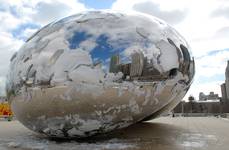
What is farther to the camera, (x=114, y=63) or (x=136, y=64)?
(x=136, y=64)

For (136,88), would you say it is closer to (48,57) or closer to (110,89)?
(110,89)

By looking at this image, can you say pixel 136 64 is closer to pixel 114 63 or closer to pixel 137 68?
pixel 137 68

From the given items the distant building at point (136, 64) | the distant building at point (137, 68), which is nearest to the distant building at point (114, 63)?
the distant building at point (137, 68)

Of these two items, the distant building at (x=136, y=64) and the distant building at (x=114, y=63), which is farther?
the distant building at (x=136, y=64)

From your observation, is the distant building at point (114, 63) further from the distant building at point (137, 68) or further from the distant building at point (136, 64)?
the distant building at point (136, 64)

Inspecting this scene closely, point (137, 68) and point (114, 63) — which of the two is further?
point (137, 68)

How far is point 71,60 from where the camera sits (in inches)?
338

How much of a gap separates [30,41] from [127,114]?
3156 millimetres

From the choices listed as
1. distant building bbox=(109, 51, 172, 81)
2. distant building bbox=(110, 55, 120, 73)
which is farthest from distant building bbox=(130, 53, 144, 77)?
distant building bbox=(110, 55, 120, 73)

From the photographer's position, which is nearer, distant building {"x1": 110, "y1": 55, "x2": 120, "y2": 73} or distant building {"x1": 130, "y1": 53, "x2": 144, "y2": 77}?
distant building {"x1": 110, "y1": 55, "x2": 120, "y2": 73}

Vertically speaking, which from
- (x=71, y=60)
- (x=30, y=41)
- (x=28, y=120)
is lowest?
(x=28, y=120)

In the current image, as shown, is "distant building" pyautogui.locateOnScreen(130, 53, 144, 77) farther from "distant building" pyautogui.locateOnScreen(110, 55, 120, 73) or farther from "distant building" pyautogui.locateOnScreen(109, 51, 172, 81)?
"distant building" pyautogui.locateOnScreen(110, 55, 120, 73)

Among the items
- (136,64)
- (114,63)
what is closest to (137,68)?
(136,64)

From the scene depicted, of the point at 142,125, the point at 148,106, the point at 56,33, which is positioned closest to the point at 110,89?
the point at 148,106
